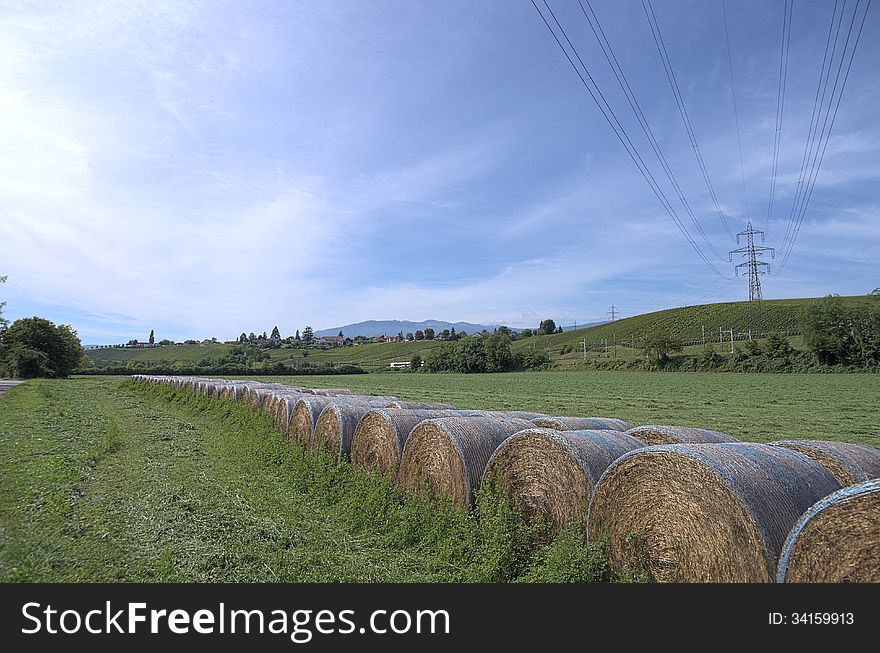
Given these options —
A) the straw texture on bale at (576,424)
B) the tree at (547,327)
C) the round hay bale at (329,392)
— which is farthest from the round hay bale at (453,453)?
the tree at (547,327)

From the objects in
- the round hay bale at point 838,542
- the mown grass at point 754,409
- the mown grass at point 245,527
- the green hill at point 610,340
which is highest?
the green hill at point 610,340

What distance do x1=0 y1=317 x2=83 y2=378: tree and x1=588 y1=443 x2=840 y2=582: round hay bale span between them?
6862 centimetres

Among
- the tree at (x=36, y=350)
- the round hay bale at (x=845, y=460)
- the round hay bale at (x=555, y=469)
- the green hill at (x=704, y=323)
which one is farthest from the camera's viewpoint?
the green hill at (x=704, y=323)

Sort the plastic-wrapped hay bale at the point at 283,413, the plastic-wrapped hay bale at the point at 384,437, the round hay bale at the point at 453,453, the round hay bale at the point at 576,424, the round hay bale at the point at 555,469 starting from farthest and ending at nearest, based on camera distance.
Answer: the plastic-wrapped hay bale at the point at 283,413
the plastic-wrapped hay bale at the point at 384,437
the round hay bale at the point at 576,424
the round hay bale at the point at 453,453
the round hay bale at the point at 555,469

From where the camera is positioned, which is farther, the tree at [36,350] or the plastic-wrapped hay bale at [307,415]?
the tree at [36,350]

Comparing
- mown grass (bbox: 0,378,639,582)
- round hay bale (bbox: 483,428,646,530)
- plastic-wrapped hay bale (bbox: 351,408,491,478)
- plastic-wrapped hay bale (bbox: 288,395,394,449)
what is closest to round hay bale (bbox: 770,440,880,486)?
round hay bale (bbox: 483,428,646,530)

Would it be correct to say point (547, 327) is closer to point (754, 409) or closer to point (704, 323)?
point (704, 323)

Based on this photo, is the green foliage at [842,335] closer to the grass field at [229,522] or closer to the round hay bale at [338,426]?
the grass field at [229,522]

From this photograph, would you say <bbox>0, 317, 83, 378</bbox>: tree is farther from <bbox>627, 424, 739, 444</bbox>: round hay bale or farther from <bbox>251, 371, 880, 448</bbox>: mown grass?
<bbox>627, 424, 739, 444</bbox>: round hay bale

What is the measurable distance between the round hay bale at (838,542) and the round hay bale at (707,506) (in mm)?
238

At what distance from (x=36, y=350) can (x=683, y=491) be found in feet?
230

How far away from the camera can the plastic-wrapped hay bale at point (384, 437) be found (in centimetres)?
890

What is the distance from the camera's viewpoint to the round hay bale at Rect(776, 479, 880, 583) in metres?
3.57
